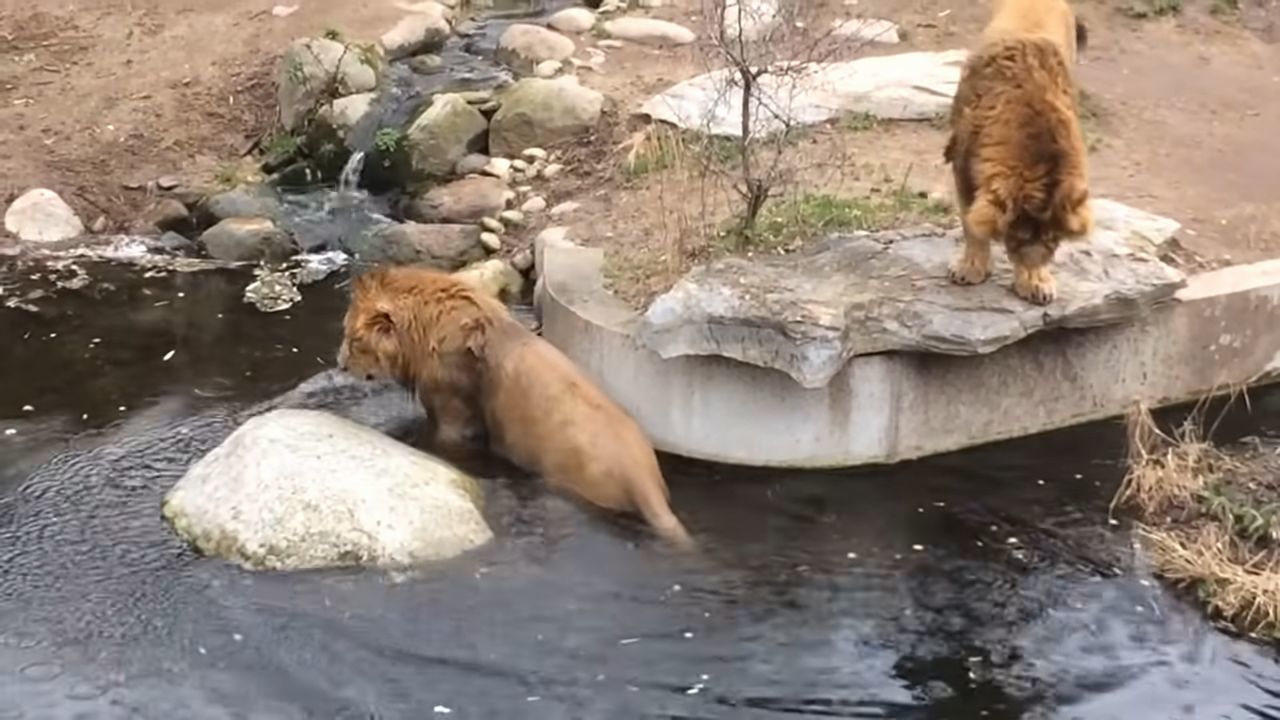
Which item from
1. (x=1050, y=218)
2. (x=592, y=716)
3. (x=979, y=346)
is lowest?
(x=592, y=716)

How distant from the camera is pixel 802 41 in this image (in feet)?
33.5

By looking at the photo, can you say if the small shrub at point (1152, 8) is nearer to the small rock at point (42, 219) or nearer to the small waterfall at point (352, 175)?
the small waterfall at point (352, 175)

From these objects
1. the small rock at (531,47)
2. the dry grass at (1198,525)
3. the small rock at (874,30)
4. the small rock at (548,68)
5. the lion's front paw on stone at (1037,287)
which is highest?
the small rock at (874,30)

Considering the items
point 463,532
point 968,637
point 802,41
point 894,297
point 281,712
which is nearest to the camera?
point 281,712

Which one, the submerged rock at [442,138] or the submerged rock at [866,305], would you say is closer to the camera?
the submerged rock at [866,305]

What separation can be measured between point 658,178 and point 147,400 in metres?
3.57

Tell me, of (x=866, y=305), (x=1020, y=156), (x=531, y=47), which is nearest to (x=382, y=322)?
Answer: (x=866, y=305)

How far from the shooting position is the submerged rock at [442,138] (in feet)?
40.0

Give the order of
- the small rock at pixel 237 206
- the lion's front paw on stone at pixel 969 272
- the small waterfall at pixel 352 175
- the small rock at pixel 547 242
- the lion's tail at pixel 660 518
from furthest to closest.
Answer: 1. the small waterfall at pixel 352 175
2. the small rock at pixel 237 206
3. the small rock at pixel 547 242
4. the lion's front paw on stone at pixel 969 272
5. the lion's tail at pixel 660 518

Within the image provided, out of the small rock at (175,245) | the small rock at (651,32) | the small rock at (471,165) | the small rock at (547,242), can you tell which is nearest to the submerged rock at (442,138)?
the small rock at (471,165)

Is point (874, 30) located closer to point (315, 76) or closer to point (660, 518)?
point (315, 76)

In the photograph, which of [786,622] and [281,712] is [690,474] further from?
[281,712]

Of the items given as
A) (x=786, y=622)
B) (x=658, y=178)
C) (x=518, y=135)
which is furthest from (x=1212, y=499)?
(x=518, y=135)

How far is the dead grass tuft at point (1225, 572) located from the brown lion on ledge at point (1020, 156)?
4.79ft
